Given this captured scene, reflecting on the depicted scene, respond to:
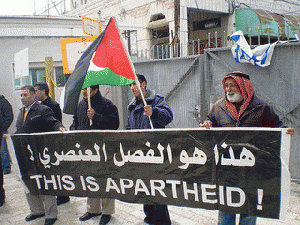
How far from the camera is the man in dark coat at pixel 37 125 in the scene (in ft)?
13.4

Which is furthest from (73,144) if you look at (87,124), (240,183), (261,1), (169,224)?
(261,1)

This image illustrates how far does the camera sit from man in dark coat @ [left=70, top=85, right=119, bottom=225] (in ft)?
13.4

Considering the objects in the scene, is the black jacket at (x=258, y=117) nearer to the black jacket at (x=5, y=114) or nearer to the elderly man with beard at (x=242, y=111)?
the elderly man with beard at (x=242, y=111)

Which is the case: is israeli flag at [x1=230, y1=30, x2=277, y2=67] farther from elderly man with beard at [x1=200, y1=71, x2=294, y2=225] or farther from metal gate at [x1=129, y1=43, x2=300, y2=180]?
elderly man with beard at [x1=200, y1=71, x2=294, y2=225]

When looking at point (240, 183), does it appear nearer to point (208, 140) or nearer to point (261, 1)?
point (208, 140)

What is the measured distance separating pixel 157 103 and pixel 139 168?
0.86m

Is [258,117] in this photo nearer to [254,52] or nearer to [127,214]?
[127,214]

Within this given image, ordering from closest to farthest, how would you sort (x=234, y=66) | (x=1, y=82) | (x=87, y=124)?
(x=87, y=124) → (x=234, y=66) → (x=1, y=82)

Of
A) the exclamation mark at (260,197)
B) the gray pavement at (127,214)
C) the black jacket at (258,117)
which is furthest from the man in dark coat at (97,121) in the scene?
the exclamation mark at (260,197)

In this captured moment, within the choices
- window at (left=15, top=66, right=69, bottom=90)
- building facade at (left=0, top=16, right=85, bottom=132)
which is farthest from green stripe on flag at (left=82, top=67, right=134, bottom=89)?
window at (left=15, top=66, right=69, bottom=90)

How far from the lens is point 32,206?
Result: 425 cm

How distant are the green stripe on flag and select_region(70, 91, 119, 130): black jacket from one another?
2.31 feet

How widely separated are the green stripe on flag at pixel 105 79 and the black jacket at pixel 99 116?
2.31ft

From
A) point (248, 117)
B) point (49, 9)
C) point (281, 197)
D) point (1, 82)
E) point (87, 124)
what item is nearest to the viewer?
point (281, 197)
